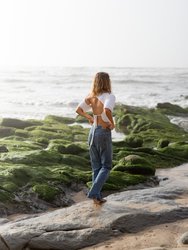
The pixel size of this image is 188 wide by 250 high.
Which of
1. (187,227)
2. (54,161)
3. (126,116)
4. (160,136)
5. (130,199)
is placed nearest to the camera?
(187,227)

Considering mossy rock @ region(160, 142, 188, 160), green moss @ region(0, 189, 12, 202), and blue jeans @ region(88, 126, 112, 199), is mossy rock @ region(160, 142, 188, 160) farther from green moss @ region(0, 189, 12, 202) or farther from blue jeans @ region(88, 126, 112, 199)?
blue jeans @ region(88, 126, 112, 199)

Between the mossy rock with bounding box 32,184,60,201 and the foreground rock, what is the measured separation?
177 cm

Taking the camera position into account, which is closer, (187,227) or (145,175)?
(187,227)

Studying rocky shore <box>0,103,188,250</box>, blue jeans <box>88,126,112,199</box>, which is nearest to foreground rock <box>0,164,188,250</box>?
rocky shore <box>0,103,188,250</box>

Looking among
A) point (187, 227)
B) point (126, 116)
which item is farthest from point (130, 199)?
point (126, 116)

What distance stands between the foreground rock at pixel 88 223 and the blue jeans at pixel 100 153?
1.48ft

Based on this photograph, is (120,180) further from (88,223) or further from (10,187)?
(88,223)

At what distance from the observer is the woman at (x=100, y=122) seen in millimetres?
7805

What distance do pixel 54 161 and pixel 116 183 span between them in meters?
2.70

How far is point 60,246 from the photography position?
23.7 feet

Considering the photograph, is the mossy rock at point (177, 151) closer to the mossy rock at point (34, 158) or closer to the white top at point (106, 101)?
the mossy rock at point (34, 158)

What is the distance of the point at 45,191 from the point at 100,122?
2.94 metres

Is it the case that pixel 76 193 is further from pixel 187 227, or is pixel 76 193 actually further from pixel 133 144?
pixel 133 144

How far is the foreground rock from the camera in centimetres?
729
